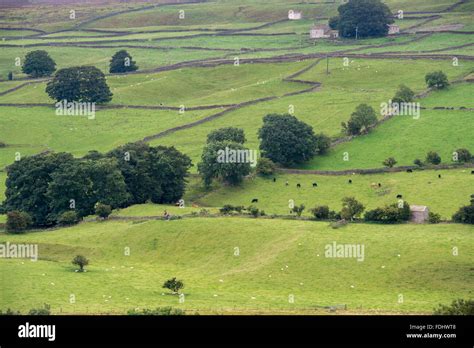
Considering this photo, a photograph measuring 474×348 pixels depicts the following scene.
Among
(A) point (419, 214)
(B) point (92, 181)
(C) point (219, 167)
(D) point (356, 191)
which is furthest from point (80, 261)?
(D) point (356, 191)

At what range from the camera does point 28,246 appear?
9862 centimetres

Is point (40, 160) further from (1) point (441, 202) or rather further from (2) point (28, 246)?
(1) point (441, 202)

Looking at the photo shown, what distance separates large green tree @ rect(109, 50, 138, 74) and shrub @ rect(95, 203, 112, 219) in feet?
283

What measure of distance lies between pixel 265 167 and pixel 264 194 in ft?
21.2

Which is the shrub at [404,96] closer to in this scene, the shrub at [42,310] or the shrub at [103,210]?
the shrub at [103,210]

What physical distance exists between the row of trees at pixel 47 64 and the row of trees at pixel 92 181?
71123mm

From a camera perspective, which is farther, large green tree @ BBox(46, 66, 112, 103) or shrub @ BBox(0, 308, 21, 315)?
large green tree @ BBox(46, 66, 112, 103)

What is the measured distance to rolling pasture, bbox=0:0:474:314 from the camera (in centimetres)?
8200

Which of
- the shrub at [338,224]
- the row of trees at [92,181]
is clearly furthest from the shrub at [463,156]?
the row of trees at [92,181]

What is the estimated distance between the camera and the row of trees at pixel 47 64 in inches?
7589

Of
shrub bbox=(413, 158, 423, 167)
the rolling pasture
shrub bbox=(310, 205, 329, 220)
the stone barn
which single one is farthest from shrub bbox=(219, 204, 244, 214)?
shrub bbox=(413, 158, 423, 167)

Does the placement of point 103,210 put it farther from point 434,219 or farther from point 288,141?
point 434,219

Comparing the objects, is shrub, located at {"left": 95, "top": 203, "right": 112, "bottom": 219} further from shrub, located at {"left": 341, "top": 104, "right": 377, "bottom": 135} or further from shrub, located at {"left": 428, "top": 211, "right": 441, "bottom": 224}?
shrub, located at {"left": 341, "top": 104, "right": 377, "bottom": 135}
